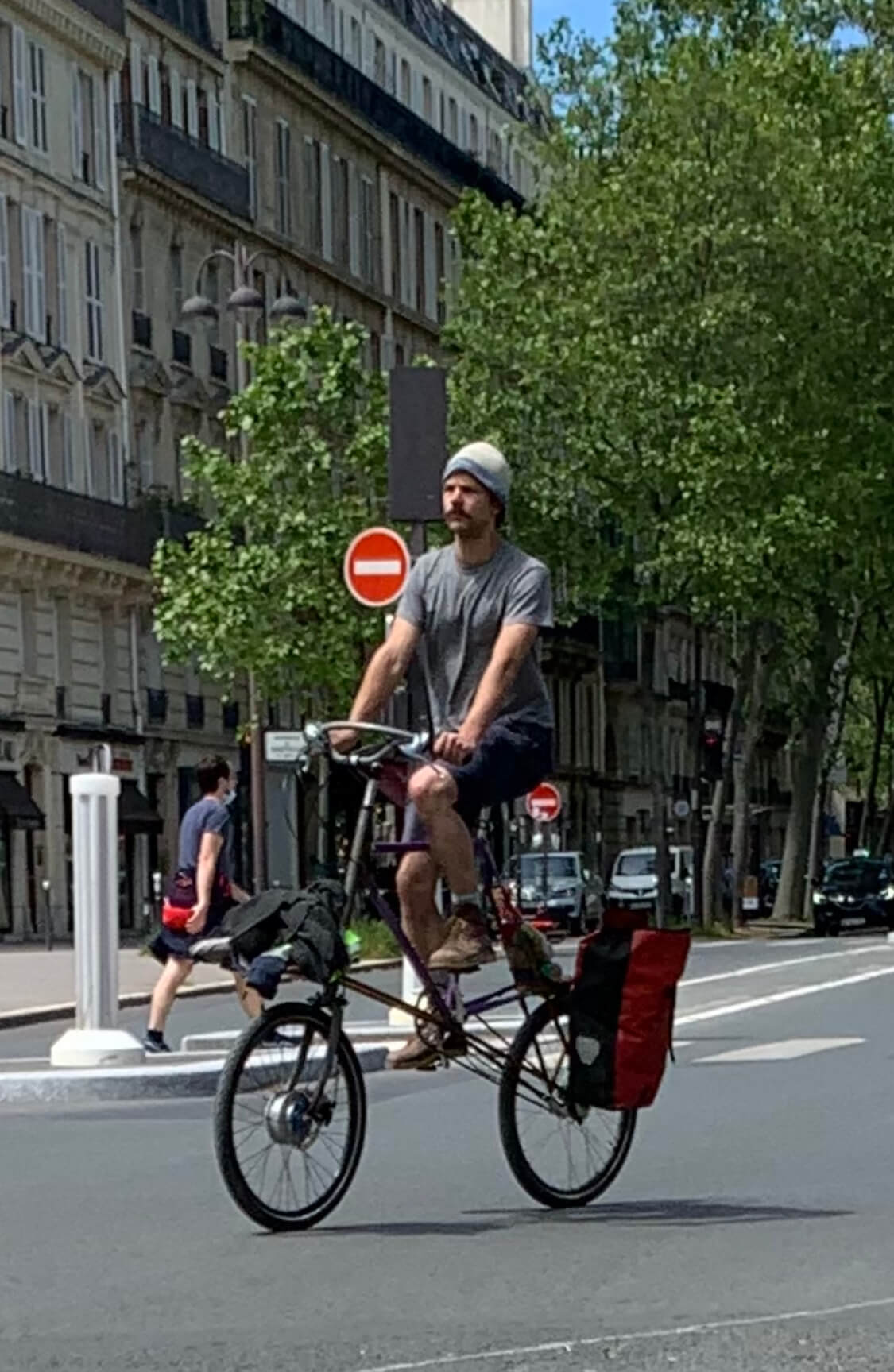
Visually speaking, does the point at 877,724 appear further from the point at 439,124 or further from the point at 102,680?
the point at 102,680

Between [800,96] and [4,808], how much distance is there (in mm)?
20049

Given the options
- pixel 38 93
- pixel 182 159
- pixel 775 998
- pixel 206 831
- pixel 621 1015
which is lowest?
pixel 775 998

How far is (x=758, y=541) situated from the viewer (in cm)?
6844

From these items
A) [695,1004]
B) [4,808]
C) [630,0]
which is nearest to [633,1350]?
[695,1004]

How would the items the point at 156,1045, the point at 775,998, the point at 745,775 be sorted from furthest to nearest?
the point at 745,775 → the point at 775,998 → the point at 156,1045

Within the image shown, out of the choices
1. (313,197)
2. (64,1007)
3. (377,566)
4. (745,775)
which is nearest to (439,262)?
(313,197)

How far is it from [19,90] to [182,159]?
8.44 metres

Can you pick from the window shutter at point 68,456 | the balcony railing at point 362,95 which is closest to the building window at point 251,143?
the balcony railing at point 362,95

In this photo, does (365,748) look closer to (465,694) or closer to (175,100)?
(465,694)

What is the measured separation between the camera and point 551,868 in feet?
248

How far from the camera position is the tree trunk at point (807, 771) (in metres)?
→ 80.8

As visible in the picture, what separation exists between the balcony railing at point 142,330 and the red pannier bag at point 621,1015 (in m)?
64.5

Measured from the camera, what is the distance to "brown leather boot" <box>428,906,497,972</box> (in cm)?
1110

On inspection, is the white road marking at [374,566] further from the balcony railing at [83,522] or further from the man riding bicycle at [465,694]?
the balcony railing at [83,522]
